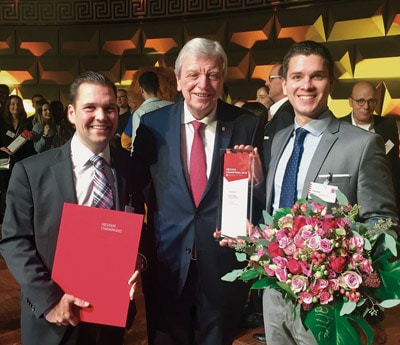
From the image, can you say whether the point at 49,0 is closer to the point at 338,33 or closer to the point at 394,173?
the point at 338,33

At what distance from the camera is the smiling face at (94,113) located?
1.58 m

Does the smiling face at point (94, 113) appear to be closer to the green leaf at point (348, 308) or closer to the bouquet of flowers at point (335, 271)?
the bouquet of flowers at point (335, 271)

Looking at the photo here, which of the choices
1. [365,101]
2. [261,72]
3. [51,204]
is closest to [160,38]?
[261,72]

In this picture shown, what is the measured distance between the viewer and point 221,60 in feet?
6.09

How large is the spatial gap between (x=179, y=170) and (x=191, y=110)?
242 millimetres

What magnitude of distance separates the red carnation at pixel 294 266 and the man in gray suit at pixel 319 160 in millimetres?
268

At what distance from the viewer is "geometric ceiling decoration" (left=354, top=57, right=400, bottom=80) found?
5258mm

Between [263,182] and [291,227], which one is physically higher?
[263,182]

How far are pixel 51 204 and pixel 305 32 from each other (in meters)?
4.96

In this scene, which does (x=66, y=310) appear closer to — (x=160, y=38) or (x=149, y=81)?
(x=149, y=81)

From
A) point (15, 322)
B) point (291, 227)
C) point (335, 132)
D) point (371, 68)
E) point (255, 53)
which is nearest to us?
point (291, 227)

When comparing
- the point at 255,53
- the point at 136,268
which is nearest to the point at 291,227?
the point at 136,268

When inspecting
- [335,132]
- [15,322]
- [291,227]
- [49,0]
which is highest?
[49,0]

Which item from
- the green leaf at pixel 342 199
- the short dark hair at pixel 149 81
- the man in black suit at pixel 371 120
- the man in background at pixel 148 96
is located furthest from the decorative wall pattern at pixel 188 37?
the green leaf at pixel 342 199
